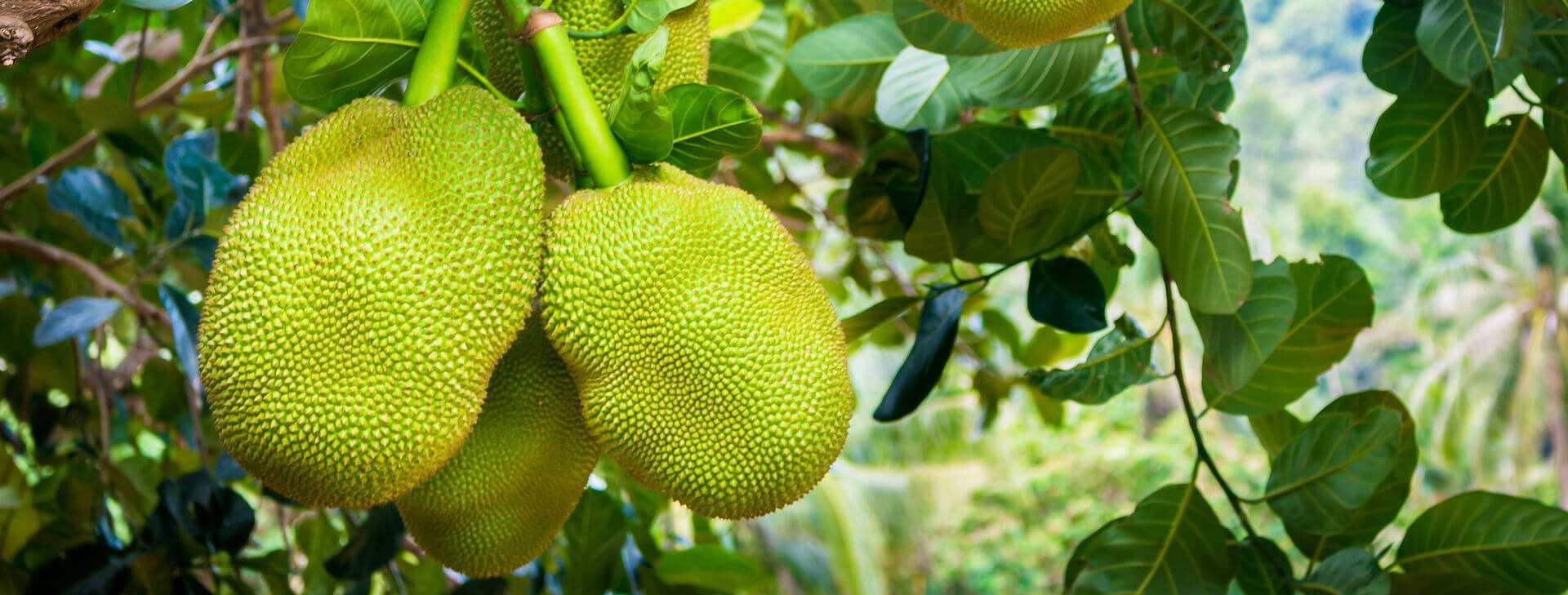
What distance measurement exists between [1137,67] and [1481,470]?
13140mm

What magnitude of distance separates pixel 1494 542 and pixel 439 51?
2.19 feet

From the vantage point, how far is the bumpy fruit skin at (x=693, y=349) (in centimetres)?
48

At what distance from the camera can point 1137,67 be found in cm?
82

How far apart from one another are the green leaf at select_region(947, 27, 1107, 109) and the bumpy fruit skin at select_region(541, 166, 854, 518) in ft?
0.92

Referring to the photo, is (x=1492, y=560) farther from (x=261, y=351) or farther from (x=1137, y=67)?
(x=261, y=351)

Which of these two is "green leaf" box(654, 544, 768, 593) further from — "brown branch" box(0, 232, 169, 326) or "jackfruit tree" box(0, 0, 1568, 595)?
"brown branch" box(0, 232, 169, 326)

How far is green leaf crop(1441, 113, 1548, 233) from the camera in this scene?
73cm

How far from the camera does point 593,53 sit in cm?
55

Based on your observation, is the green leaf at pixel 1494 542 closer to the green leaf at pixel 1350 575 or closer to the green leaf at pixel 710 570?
the green leaf at pixel 1350 575

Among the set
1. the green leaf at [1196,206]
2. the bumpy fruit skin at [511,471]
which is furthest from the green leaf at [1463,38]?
the bumpy fruit skin at [511,471]

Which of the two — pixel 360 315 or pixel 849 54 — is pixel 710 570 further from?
pixel 360 315

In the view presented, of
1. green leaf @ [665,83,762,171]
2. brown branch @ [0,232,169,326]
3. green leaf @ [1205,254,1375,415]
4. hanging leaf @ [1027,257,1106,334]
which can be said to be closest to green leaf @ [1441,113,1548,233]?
green leaf @ [1205,254,1375,415]

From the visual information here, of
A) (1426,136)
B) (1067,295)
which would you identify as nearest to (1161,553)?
(1067,295)

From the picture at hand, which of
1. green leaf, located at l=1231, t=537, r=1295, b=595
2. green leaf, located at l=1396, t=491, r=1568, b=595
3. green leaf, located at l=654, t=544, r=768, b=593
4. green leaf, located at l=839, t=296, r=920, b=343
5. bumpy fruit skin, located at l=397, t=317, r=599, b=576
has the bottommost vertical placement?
green leaf, located at l=654, t=544, r=768, b=593
